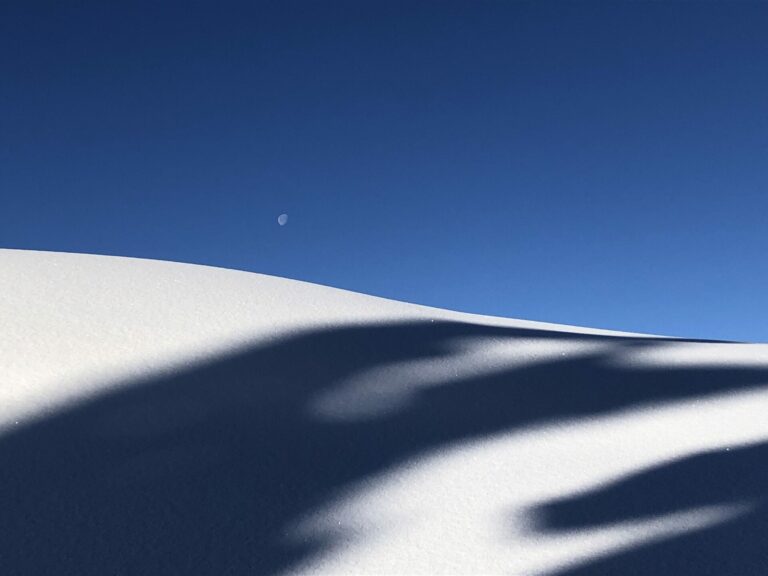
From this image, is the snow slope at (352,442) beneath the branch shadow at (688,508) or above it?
above

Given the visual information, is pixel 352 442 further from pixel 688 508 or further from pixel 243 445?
pixel 688 508

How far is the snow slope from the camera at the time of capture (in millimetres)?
2492

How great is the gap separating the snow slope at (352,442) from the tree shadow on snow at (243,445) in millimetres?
10

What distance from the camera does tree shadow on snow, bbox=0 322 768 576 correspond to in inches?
97.3

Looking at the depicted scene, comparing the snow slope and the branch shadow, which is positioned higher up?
the snow slope

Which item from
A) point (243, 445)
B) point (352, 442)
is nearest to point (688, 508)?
point (352, 442)

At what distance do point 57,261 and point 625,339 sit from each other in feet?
12.8

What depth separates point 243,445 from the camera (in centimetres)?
318

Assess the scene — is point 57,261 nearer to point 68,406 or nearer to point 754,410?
point 68,406

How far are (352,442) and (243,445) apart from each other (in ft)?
1.42

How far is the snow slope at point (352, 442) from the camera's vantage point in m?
2.49

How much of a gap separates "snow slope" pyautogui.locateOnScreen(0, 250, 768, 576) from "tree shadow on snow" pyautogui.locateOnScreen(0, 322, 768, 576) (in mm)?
10

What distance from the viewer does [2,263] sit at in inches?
211

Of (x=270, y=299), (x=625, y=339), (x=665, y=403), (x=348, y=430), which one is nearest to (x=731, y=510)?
(x=665, y=403)
